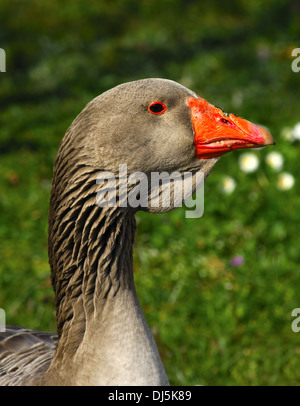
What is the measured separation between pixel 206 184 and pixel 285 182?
0.68 meters

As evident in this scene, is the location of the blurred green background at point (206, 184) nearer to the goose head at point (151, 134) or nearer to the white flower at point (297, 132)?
the white flower at point (297, 132)

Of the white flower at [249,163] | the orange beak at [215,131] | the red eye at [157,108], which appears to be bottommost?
the orange beak at [215,131]

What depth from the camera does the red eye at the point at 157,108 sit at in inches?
84.1

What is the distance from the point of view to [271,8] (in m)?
8.91

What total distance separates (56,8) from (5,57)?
6.98 feet

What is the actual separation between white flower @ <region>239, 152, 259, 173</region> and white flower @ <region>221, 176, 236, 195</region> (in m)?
0.17

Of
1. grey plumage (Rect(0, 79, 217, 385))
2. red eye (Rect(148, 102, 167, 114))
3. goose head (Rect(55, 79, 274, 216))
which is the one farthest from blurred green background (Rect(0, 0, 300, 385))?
red eye (Rect(148, 102, 167, 114))

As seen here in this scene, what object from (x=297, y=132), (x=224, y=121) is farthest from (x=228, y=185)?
(x=224, y=121)

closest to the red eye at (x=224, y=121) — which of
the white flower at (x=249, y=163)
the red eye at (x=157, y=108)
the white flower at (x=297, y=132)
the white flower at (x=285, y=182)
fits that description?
the red eye at (x=157, y=108)

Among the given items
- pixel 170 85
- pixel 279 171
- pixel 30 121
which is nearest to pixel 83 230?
pixel 170 85

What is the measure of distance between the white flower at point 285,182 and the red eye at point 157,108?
109 inches

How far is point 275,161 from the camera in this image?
486cm

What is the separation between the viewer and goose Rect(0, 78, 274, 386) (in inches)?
83.6

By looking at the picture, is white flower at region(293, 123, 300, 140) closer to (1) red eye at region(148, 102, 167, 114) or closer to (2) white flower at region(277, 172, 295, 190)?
(2) white flower at region(277, 172, 295, 190)
